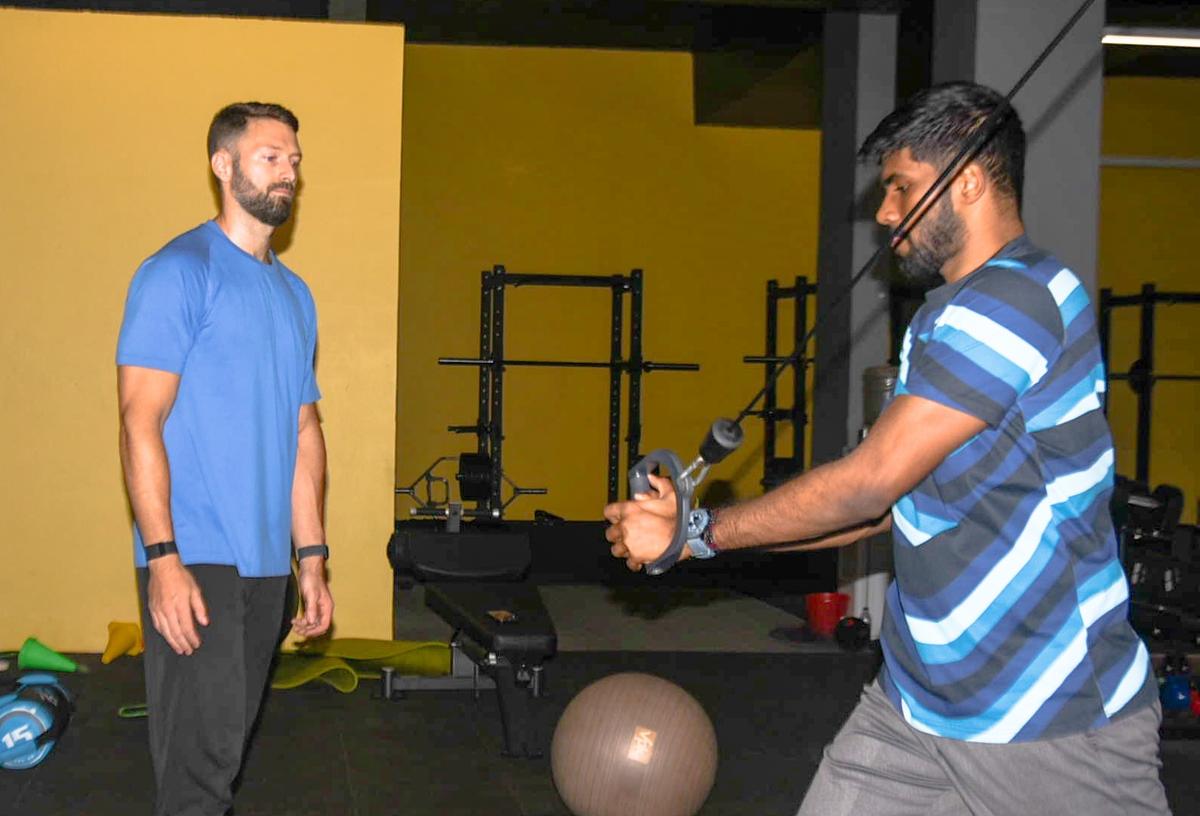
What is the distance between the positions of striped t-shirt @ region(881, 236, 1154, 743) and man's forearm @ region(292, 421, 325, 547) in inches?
55.4

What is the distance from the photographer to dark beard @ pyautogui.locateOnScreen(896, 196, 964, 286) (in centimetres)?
161

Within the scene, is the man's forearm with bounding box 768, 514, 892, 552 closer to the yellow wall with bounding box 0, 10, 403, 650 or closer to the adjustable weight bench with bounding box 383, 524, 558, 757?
the adjustable weight bench with bounding box 383, 524, 558, 757

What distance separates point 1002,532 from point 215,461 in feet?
4.48

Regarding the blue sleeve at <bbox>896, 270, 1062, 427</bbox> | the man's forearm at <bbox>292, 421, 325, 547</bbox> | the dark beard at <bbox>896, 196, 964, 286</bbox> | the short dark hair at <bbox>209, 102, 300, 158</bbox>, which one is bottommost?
the man's forearm at <bbox>292, 421, 325, 547</bbox>

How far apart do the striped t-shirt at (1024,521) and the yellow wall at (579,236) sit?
21.8 ft

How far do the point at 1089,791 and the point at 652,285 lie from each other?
7.04 metres

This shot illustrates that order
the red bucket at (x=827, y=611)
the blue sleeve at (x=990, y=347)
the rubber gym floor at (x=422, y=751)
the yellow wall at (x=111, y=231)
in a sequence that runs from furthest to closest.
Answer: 1. the red bucket at (x=827, y=611)
2. the yellow wall at (x=111, y=231)
3. the rubber gym floor at (x=422, y=751)
4. the blue sleeve at (x=990, y=347)

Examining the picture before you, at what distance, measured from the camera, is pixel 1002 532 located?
4.92 feet

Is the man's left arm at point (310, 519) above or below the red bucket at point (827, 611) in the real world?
above

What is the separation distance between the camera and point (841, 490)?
150cm

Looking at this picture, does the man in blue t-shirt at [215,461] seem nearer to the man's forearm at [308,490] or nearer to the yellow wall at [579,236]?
the man's forearm at [308,490]

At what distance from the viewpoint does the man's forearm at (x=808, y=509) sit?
4.90ft

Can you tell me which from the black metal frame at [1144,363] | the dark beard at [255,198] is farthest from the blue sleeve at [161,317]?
the black metal frame at [1144,363]

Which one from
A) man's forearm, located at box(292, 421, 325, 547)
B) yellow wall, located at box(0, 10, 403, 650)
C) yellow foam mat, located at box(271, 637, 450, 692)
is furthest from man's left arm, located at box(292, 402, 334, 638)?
yellow wall, located at box(0, 10, 403, 650)
